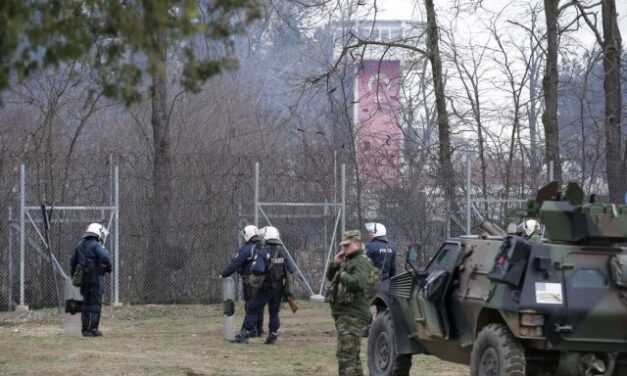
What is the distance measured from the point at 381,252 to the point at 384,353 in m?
5.26

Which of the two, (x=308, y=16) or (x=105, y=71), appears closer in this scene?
(x=105, y=71)

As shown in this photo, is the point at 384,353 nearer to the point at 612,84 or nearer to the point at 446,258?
the point at 446,258

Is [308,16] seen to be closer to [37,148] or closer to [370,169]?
[370,169]

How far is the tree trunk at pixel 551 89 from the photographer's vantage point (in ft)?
87.9

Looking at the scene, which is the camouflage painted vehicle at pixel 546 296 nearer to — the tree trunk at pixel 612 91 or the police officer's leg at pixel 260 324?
the police officer's leg at pixel 260 324

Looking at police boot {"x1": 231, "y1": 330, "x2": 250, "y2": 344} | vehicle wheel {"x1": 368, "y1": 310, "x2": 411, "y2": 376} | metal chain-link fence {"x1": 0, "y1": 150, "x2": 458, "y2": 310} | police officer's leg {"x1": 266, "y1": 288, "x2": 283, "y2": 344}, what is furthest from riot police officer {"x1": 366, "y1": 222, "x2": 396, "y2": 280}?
metal chain-link fence {"x1": 0, "y1": 150, "x2": 458, "y2": 310}

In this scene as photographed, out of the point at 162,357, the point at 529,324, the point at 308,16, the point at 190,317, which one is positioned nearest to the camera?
the point at 529,324

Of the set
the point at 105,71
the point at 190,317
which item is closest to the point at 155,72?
the point at 105,71

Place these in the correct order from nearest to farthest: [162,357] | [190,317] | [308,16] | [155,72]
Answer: [155,72] → [162,357] → [190,317] → [308,16]

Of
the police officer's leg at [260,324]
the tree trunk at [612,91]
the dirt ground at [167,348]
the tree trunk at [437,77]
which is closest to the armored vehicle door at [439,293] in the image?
the dirt ground at [167,348]

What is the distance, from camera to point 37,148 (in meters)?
26.2

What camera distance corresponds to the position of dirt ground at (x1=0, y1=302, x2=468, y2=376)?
51.3ft

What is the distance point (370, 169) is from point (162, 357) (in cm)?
1274

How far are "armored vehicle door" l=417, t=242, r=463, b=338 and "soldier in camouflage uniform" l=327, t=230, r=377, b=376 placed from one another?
573 millimetres
